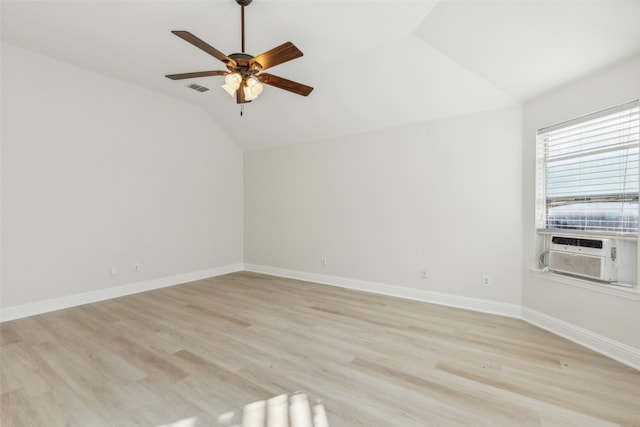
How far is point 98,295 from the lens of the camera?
12.7 feet

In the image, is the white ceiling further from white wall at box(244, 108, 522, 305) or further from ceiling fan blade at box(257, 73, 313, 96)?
ceiling fan blade at box(257, 73, 313, 96)

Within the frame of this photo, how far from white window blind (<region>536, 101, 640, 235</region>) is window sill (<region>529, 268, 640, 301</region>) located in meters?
0.45

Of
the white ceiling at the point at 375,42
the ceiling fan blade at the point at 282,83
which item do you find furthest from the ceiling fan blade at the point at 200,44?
the white ceiling at the point at 375,42

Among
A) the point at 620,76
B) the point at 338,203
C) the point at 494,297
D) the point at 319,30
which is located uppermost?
the point at 319,30

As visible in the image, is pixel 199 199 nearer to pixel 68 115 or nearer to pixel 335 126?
pixel 68 115

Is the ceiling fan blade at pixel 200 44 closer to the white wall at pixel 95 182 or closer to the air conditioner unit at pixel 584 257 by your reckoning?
the white wall at pixel 95 182

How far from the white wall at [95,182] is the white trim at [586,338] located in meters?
4.82

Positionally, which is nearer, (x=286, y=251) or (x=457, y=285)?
(x=457, y=285)

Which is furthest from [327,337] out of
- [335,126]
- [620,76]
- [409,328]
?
[620,76]

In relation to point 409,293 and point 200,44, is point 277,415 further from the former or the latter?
point 409,293

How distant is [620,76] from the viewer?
2361 mm

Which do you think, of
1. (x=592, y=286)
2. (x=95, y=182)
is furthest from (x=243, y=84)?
(x=592, y=286)

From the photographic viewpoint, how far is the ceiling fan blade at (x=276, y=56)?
2.04 m

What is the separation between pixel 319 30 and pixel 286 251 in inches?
140
